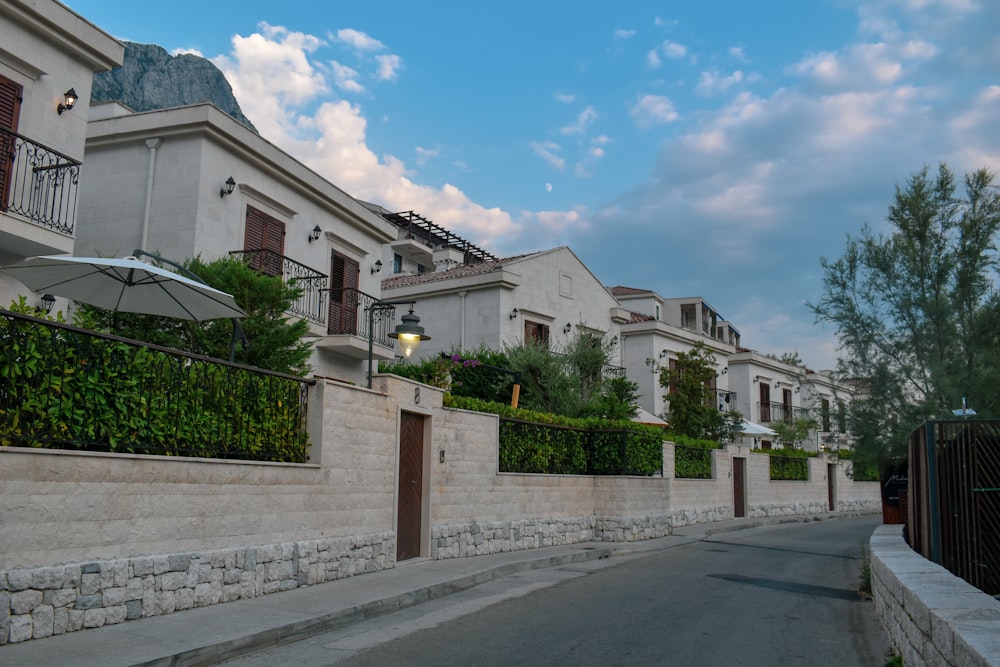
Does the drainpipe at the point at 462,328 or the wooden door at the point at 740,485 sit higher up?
the drainpipe at the point at 462,328

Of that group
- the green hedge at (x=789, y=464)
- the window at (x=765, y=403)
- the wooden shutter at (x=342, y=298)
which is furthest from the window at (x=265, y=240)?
the window at (x=765, y=403)

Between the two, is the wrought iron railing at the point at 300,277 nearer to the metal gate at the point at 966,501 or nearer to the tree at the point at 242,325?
the tree at the point at 242,325

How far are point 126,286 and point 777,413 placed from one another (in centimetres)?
4223

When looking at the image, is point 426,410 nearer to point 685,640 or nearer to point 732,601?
point 732,601

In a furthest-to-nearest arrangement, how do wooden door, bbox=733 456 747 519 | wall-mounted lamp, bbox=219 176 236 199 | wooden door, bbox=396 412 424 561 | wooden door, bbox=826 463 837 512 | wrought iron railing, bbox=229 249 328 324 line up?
wooden door, bbox=826 463 837 512 → wooden door, bbox=733 456 747 519 → wrought iron railing, bbox=229 249 328 324 → wall-mounted lamp, bbox=219 176 236 199 → wooden door, bbox=396 412 424 561

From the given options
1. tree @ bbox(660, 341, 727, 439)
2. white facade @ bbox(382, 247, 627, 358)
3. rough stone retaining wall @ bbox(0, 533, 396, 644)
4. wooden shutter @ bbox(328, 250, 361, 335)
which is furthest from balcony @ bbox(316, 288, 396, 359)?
tree @ bbox(660, 341, 727, 439)

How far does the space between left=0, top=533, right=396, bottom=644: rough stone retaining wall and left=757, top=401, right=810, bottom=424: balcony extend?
37.5m

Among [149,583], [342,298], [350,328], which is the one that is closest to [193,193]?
[342,298]

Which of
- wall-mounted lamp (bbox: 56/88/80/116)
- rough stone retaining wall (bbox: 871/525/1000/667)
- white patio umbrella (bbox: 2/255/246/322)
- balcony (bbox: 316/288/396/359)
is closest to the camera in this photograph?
rough stone retaining wall (bbox: 871/525/1000/667)

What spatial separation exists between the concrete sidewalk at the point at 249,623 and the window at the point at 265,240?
320 inches

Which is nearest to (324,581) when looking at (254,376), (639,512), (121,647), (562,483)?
(254,376)

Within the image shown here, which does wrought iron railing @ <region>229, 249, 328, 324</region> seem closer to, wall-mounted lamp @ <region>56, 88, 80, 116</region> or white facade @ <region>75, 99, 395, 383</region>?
white facade @ <region>75, 99, 395, 383</region>

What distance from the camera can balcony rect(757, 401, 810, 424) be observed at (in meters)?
45.1

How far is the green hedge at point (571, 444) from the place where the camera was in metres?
16.6
